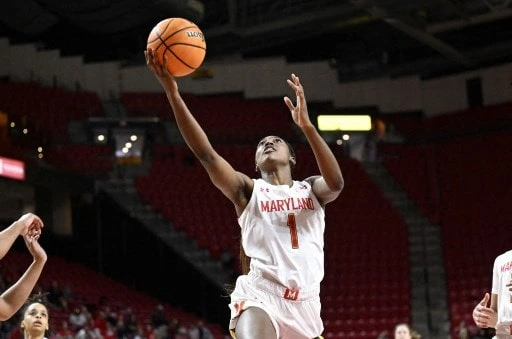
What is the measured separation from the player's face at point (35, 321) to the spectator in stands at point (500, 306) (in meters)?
2.78

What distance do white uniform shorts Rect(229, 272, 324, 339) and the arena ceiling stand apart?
14366 mm

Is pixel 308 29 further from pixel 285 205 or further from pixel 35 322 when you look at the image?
pixel 285 205

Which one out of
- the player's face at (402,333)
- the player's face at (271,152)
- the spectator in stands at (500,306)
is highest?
the player's face at (271,152)

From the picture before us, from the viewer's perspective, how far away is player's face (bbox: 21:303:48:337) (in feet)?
20.1

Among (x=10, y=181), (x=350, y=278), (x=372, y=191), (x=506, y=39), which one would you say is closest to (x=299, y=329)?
(x=350, y=278)

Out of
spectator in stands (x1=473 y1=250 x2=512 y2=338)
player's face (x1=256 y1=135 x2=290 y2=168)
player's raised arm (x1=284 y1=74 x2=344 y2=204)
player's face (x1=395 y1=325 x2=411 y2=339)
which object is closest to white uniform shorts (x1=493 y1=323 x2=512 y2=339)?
spectator in stands (x1=473 y1=250 x2=512 y2=338)

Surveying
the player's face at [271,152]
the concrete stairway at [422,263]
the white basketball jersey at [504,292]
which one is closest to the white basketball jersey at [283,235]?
the player's face at [271,152]

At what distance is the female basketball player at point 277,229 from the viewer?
4980mm

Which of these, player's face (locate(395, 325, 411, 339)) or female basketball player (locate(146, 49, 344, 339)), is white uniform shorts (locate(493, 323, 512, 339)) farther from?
player's face (locate(395, 325, 411, 339))

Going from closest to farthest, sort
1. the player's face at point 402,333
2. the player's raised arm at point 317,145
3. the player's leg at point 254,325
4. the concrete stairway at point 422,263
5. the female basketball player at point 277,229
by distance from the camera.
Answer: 1. the player's leg at point 254,325
2. the female basketball player at point 277,229
3. the player's raised arm at point 317,145
4. the player's face at point 402,333
5. the concrete stairway at point 422,263

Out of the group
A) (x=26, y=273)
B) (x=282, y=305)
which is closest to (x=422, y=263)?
(x=282, y=305)

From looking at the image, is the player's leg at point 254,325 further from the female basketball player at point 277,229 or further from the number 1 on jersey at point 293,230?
the number 1 on jersey at point 293,230

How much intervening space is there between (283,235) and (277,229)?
0.05m

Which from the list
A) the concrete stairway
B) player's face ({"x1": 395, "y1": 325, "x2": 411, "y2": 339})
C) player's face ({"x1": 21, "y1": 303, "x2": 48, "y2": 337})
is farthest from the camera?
the concrete stairway
